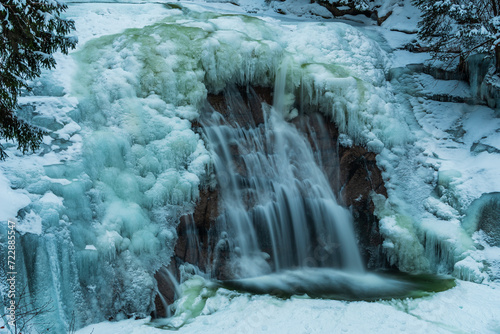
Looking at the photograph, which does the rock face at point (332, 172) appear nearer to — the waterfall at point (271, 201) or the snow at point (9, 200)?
Result: the waterfall at point (271, 201)

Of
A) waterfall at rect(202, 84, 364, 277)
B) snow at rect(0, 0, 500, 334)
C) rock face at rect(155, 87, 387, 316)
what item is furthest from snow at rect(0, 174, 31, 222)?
waterfall at rect(202, 84, 364, 277)

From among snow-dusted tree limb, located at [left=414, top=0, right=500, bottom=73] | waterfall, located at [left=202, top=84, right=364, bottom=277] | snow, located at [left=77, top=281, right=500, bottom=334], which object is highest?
snow-dusted tree limb, located at [left=414, top=0, right=500, bottom=73]

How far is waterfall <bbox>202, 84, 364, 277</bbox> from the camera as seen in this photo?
787 centimetres

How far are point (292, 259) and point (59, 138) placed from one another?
14.8 feet

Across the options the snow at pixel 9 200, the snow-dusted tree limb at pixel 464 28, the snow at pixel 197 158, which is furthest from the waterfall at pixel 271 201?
the snow-dusted tree limb at pixel 464 28

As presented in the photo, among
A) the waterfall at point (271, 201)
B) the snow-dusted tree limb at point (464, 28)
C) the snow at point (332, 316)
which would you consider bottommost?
the snow at point (332, 316)

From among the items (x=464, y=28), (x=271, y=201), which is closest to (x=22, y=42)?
(x=271, y=201)

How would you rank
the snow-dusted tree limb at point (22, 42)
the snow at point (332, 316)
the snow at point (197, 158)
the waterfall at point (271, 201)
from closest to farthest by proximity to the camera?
the snow-dusted tree limb at point (22, 42) < the snow at point (332, 316) < the snow at point (197, 158) < the waterfall at point (271, 201)

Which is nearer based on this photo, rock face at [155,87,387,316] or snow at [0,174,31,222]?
snow at [0,174,31,222]

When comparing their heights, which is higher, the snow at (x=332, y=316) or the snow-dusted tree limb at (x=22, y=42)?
the snow-dusted tree limb at (x=22, y=42)

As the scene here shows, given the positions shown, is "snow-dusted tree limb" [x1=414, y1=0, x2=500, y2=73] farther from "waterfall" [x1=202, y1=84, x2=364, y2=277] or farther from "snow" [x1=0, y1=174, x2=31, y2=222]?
"snow" [x1=0, y1=174, x2=31, y2=222]

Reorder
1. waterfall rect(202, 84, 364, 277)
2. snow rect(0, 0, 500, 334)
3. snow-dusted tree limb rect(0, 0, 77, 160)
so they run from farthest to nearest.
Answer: waterfall rect(202, 84, 364, 277)
snow rect(0, 0, 500, 334)
snow-dusted tree limb rect(0, 0, 77, 160)

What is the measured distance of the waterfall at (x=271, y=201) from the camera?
310 inches

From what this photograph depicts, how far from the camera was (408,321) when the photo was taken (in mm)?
5977
